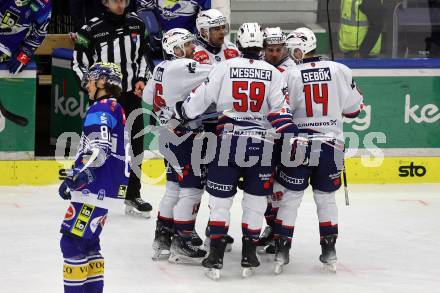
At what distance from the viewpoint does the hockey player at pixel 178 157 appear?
7703mm

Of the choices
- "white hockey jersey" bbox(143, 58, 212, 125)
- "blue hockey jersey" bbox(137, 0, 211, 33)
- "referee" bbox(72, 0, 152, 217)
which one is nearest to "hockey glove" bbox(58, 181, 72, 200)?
"white hockey jersey" bbox(143, 58, 212, 125)

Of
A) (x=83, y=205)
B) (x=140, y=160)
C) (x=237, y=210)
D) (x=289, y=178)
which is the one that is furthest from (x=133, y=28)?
(x=83, y=205)

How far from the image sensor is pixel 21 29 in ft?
33.8

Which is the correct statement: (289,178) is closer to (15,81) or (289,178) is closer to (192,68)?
(192,68)

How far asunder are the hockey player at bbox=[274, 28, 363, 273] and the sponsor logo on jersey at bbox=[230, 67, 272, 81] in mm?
309

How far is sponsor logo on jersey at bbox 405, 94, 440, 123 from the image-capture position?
1082 centimetres

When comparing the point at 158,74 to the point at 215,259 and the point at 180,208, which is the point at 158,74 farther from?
the point at 215,259

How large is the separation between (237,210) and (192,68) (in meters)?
2.23

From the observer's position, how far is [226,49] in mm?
8094

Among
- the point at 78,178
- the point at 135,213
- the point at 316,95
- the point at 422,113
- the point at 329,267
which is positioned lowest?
the point at 135,213

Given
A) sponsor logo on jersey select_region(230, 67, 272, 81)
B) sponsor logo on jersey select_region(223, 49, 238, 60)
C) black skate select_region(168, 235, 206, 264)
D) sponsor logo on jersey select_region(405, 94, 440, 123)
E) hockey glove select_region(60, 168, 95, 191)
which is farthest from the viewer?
sponsor logo on jersey select_region(405, 94, 440, 123)

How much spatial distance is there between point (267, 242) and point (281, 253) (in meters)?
0.63

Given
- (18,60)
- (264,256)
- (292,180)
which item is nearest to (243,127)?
(292,180)

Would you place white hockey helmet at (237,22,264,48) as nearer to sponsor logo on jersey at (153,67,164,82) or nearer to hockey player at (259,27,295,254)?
hockey player at (259,27,295,254)
